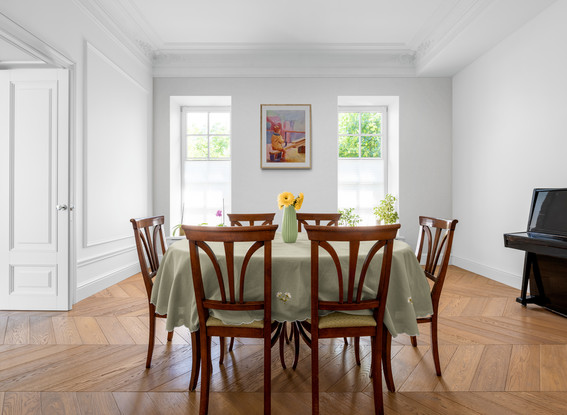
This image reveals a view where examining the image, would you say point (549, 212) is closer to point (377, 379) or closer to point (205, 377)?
point (377, 379)

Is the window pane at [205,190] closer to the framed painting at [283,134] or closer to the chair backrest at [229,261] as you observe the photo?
the framed painting at [283,134]

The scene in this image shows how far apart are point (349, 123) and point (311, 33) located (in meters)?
1.71

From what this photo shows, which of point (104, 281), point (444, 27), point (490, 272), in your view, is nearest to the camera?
point (104, 281)

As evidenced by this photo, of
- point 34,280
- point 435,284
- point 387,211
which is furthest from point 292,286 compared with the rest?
point 387,211

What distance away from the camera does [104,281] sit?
4.16m

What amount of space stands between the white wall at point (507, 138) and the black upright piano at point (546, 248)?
0.39 metres

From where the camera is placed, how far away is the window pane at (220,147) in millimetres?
5988

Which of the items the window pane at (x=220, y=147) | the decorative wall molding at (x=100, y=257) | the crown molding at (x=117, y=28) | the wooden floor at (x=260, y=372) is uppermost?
the crown molding at (x=117, y=28)

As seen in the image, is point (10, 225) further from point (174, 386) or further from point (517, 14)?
point (517, 14)

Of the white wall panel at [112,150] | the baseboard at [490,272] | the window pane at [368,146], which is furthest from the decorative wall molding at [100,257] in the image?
the baseboard at [490,272]

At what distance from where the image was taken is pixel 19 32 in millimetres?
2787

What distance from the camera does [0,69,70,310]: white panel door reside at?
3.33 meters

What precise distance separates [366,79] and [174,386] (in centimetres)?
498

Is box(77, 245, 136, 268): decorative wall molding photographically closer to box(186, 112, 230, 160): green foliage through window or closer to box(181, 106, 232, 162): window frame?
box(181, 106, 232, 162): window frame
